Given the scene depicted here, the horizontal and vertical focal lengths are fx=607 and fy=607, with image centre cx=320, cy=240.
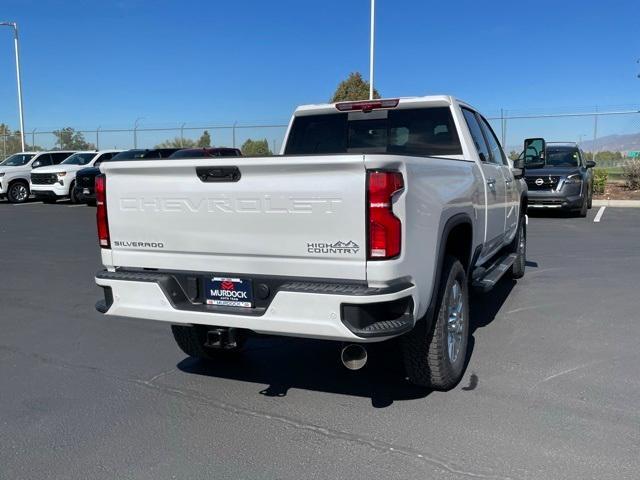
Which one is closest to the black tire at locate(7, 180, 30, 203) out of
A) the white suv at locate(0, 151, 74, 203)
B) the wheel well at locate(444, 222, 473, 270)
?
the white suv at locate(0, 151, 74, 203)

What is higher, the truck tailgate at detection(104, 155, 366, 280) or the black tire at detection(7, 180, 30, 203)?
the truck tailgate at detection(104, 155, 366, 280)

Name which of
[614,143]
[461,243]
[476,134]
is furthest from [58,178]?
[614,143]

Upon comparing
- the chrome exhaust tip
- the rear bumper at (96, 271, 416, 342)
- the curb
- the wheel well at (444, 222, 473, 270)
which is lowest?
the curb

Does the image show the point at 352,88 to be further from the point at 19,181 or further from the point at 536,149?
the point at 536,149

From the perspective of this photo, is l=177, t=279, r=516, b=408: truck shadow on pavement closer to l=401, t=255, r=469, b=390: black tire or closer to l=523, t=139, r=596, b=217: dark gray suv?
l=401, t=255, r=469, b=390: black tire

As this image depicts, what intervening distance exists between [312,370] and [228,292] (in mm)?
1295

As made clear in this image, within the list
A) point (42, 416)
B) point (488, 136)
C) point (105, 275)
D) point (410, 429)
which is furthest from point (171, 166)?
point (488, 136)

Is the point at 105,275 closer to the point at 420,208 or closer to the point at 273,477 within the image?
the point at 273,477

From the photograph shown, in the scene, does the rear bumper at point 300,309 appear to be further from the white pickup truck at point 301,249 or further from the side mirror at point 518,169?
the side mirror at point 518,169

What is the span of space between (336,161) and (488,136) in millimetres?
3589

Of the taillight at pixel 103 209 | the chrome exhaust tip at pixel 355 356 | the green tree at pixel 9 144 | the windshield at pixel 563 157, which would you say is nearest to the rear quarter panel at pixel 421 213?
the chrome exhaust tip at pixel 355 356

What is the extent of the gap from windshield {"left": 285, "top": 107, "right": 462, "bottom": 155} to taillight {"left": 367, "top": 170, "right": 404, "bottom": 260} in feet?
7.26

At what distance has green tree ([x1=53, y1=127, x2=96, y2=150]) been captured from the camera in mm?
35844

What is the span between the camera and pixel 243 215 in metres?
3.47
